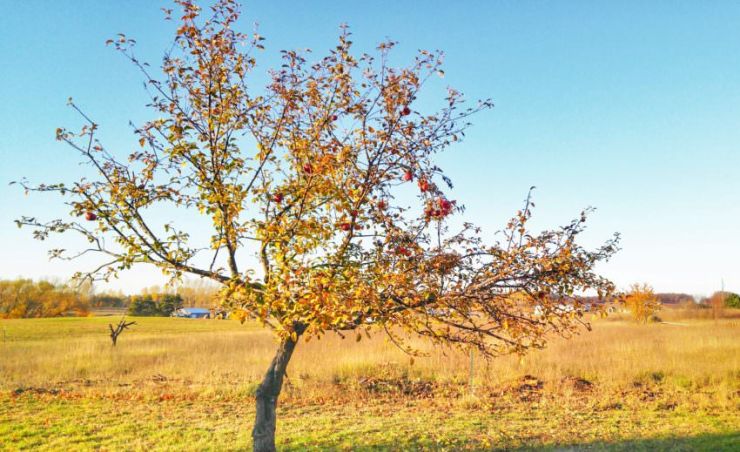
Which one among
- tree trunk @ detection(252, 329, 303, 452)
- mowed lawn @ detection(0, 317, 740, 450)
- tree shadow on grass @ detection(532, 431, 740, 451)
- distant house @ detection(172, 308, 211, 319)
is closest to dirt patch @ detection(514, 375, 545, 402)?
mowed lawn @ detection(0, 317, 740, 450)

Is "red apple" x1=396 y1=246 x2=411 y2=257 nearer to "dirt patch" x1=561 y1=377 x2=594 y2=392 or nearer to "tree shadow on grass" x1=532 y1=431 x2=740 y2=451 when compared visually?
"tree shadow on grass" x1=532 y1=431 x2=740 y2=451

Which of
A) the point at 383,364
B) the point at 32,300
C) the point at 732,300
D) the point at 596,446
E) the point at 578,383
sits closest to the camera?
the point at 596,446

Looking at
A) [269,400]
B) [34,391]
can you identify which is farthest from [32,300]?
[269,400]

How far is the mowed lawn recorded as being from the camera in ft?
30.1

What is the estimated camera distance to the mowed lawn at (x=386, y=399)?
362 inches

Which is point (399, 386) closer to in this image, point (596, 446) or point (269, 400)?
point (596, 446)

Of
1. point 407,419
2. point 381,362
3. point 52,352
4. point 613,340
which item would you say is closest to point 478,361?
point 381,362

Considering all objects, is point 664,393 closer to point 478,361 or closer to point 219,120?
point 478,361

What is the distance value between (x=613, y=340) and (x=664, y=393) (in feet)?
31.4

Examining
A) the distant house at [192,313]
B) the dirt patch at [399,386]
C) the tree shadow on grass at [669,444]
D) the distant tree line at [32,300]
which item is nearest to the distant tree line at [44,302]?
the distant tree line at [32,300]

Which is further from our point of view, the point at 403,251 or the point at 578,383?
the point at 578,383

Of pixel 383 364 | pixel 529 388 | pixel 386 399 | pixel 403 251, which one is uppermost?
pixel 403 251

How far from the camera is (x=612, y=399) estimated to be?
1305 cm

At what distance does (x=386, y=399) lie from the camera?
13562 mm
